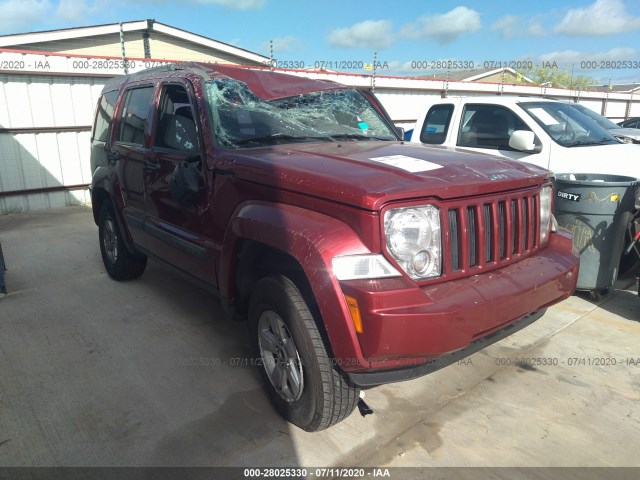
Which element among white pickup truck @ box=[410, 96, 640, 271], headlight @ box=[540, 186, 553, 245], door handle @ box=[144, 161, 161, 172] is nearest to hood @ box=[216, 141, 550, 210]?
headlight @ box=[540, 186, 553, 245]

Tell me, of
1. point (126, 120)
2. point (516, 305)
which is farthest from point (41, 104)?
point (516, 305)

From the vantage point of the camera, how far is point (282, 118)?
331 centimetres

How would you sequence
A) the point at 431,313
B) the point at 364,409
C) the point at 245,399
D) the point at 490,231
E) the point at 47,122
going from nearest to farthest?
the point at 431,313, the point at 490,231, the point at 364,409, the point at 245,399, the point at 47,122

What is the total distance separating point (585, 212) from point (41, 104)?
8.84 metres

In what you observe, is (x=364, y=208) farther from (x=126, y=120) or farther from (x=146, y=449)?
(x=126, y=120)

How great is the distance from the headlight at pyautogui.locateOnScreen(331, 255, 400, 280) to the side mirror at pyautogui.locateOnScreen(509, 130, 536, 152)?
142 inches

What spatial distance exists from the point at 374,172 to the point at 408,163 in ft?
1.01

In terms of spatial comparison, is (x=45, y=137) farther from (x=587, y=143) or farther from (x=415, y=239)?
(x=587, y=143)

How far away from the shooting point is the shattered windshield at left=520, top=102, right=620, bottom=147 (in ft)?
17.4

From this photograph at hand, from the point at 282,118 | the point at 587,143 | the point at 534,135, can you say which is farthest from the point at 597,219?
the point at 282,118

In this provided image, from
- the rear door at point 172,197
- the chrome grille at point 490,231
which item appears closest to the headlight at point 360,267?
the chrome grille at point 490,231

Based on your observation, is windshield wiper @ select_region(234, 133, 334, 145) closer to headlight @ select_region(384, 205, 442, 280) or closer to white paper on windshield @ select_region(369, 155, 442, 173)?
white paper on windshield @ select_region(369, 155, 442, 173)

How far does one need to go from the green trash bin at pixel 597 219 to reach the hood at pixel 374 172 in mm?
1551

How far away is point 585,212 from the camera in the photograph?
418 cm
